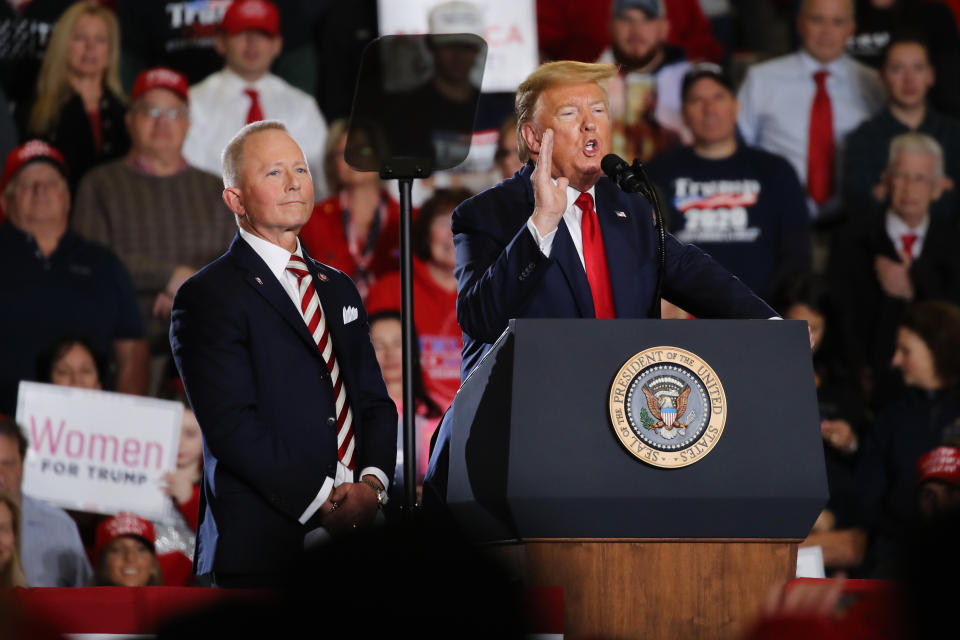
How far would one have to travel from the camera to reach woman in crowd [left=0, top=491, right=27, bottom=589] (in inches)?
173

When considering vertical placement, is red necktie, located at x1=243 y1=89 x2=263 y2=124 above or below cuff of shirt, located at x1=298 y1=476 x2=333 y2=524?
above

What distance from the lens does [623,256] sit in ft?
9.11

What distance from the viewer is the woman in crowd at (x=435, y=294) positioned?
562 centimetres

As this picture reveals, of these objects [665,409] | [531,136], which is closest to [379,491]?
[665,409]

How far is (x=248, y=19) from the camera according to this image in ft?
20.8

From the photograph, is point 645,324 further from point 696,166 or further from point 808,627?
point 696,166

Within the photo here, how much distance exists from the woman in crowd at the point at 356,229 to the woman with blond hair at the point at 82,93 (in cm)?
99

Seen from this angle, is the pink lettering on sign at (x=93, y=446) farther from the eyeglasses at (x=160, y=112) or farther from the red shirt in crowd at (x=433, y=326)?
the eyeglasses at (x=160, y=112)

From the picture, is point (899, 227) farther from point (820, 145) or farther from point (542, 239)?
point (542, 239)

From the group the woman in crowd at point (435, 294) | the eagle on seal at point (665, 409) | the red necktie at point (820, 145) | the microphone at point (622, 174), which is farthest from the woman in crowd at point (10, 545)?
the red necktie at point (820, 145)

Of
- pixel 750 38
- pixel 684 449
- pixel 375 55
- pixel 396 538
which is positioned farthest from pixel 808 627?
pixel 750 38

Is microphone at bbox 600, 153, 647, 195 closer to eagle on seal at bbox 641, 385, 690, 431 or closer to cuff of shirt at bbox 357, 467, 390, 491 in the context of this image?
eagle on seal at bbox 641, 385, 690, 431

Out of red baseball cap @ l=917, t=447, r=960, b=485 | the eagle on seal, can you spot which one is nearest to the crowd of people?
red baseball cap @ l=917, t=447, r=960, b=485

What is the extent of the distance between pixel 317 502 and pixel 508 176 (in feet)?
11.5
